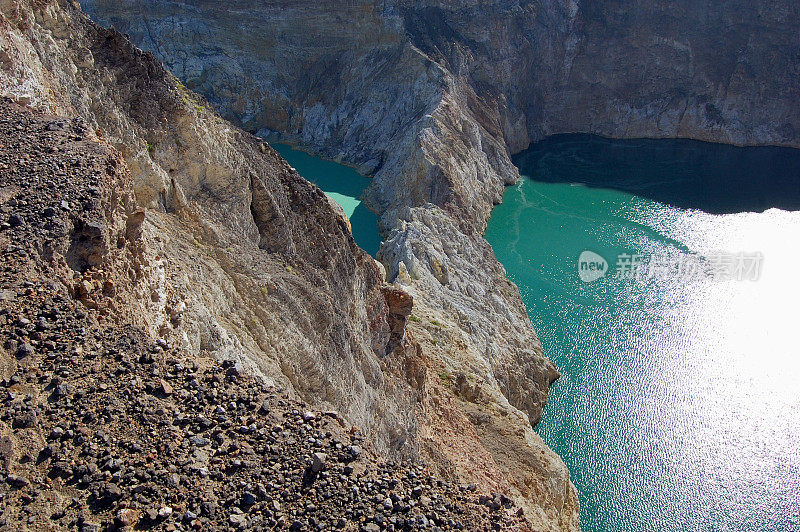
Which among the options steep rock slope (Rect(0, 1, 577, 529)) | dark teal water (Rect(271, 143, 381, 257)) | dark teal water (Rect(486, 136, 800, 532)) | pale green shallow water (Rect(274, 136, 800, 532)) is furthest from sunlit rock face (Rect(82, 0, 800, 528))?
steep rock slope (Rect(0, 1, 577, 529))

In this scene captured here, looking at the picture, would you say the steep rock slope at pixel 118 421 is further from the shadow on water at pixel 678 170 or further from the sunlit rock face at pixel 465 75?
the shadow on water at pixel 678 170

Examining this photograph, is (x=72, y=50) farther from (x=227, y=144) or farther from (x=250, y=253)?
(x=250, y=253)

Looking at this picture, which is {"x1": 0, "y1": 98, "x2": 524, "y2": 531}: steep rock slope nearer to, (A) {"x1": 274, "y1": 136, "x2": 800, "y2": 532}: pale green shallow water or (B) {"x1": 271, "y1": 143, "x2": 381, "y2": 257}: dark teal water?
(A) {"x1": 274, "y1": 136, "x2": 800, "y2": 532}: pale green shallow water

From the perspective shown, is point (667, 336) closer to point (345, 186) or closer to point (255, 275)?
point (255, 275)

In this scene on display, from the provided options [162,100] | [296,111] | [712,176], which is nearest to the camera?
[162,100]

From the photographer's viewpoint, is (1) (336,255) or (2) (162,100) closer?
(2) (162,100)

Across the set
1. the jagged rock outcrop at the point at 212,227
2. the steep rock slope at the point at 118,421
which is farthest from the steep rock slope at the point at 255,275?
the steep rock slope at the point at 118,421

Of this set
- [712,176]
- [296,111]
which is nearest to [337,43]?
[296,111]
